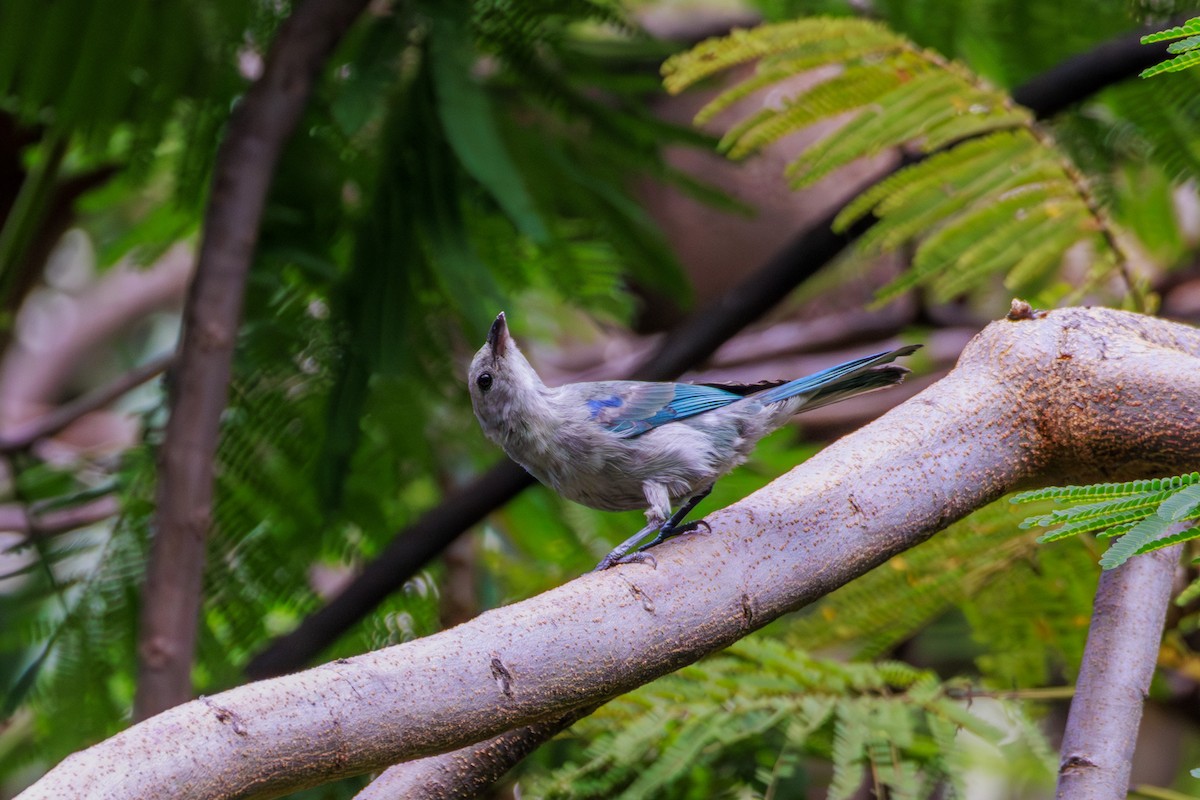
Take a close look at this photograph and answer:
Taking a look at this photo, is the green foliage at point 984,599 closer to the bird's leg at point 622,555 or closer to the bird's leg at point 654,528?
the bird's leg at point 654,528

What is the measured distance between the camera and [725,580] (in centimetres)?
201

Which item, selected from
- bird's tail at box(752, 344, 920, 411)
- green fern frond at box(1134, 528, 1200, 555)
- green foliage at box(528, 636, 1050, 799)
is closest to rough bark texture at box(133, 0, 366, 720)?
green foliage at box(528, 636, 1050, 799)

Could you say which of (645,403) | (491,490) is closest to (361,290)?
(491,490)

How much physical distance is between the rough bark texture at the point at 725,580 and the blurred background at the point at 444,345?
900 millimetres

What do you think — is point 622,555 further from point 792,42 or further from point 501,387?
point 792,42

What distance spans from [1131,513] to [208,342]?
2.23 meters

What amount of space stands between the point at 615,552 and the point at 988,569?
1.46m

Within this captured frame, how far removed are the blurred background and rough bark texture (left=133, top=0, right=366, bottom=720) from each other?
0.18 metres

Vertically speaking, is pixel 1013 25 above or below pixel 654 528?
above

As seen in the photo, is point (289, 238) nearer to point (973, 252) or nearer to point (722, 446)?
point (722, 446)

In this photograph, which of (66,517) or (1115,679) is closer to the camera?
(1115,679)

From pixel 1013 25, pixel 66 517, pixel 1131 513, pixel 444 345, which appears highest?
pixel 1013 25

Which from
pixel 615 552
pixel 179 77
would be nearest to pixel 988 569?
pixel 615 552

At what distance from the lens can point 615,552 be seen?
229 cm
